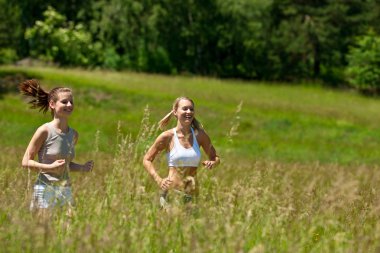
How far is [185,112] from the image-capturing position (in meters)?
7.10

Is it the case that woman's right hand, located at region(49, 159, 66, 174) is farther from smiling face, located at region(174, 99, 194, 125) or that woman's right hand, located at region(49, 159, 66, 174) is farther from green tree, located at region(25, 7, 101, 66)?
green tree, located at region(25, 7, 101, 66)

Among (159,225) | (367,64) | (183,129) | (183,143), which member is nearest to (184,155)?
(183,143)

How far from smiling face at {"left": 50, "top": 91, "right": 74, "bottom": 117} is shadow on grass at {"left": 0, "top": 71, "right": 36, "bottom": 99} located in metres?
25.6

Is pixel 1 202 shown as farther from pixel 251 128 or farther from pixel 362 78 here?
pixel 362 78

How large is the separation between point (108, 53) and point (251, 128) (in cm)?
3446

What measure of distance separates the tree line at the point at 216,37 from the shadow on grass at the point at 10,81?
1811 centimetres

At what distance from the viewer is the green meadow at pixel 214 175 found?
4344 millimetres

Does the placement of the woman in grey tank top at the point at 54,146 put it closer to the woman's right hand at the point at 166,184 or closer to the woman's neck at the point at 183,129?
the woman's right hand at the point at 166,184

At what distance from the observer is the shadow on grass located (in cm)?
3262

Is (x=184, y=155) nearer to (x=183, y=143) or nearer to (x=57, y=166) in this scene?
(x=183, y=143)

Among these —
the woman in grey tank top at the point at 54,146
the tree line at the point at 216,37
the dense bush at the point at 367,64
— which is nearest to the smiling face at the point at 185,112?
the woman in grey tank top at the point at 54,146

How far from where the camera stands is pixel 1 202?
5.39 meters

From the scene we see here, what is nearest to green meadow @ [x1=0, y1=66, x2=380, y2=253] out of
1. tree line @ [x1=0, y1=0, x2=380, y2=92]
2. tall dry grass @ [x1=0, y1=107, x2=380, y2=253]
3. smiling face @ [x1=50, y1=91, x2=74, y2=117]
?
tall dry grass @ [x1=0, y1=107, x2=380, y2=253]

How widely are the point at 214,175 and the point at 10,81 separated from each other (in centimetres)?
2520
